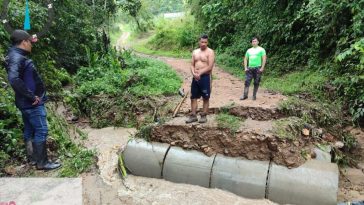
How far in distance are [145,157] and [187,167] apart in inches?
33.7

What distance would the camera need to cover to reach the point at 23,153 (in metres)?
6.17

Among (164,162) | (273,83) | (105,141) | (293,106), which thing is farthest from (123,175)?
(273,83)

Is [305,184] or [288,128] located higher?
[288,128]

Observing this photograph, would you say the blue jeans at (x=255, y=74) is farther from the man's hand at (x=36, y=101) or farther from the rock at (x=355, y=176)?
the man's hand at (x=36, y=101)

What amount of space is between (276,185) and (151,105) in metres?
5.03

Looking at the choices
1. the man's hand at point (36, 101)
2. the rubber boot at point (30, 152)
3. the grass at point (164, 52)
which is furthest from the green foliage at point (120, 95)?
the grass at point (164, 52)

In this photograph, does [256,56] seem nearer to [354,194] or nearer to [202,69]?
[202,69]

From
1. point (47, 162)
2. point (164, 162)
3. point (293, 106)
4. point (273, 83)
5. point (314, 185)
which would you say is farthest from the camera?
point (273, 83)

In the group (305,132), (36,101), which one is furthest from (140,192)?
(305,132)

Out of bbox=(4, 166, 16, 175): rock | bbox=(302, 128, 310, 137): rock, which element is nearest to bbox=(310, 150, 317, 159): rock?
bbox=(302, 128, 310, 137): rock

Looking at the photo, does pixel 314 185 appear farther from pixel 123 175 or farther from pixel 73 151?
pixel 73 151

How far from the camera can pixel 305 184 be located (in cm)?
553

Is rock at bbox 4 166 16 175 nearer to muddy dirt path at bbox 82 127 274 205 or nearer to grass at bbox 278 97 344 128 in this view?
muddy dirt path at bbox 82 127 274 205

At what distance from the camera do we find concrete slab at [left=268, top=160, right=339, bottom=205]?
5.41m
